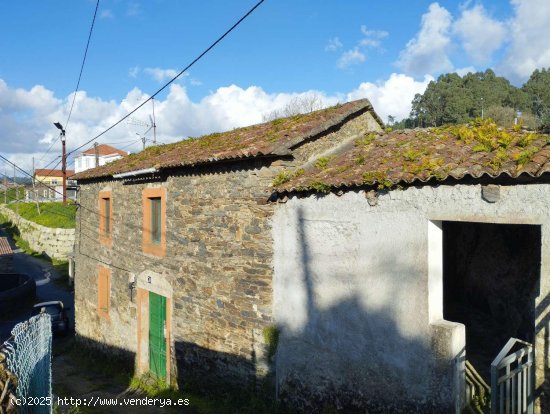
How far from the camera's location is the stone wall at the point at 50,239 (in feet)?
109

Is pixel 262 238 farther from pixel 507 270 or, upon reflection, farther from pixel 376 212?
pixel 507 270

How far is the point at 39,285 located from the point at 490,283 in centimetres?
2641

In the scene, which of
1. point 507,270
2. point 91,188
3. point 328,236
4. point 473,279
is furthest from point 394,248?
point 91,188

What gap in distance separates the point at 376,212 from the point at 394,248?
0.50 m

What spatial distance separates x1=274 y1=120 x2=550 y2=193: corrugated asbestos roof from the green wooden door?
4416mm

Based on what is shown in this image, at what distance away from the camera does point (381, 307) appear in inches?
208

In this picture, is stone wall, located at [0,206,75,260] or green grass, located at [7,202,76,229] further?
green grass, located at [7,202,76,229]

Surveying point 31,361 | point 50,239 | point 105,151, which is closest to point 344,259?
point 31,361

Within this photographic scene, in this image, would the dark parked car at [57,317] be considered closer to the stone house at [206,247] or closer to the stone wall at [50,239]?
the stone house at [206,247]

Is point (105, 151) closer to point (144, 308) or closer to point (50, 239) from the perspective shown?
point (50, 239)

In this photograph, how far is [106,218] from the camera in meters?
11.8

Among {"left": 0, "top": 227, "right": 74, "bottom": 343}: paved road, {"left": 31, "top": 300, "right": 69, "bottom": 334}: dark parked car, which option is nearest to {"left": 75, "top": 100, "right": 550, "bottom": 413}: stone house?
{"left": 31, "top": 300, "right": 69, "bottom": 334}: dark parked car

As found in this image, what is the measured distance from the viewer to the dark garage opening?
259 inches

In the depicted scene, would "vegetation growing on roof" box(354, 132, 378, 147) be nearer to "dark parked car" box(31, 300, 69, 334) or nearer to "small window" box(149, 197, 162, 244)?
"small window" box(149, 197, 162, 244)
